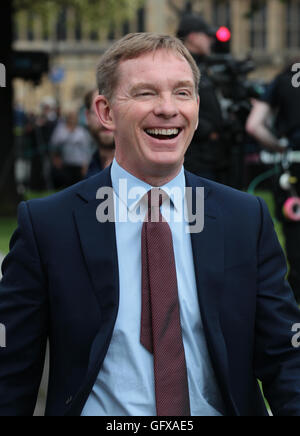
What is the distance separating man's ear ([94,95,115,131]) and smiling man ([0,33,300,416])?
13 millimetres

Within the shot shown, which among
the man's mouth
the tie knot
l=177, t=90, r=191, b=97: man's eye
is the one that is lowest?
the tie knot

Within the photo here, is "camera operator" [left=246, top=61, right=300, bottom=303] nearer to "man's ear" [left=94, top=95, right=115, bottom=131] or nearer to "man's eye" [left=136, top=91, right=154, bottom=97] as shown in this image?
"man's ear" [left=94, top=95, right=115, bottom=131]

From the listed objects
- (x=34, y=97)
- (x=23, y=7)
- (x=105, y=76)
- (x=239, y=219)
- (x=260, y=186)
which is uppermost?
(x=105, y=76)

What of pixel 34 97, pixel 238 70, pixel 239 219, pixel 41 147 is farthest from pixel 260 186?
pixel 34 97

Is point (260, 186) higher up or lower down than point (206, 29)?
lower down

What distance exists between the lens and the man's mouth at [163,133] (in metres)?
2.66

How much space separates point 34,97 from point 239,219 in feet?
197

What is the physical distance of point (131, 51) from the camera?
2.67m

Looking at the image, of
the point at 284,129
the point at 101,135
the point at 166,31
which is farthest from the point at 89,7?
the point at 166,31

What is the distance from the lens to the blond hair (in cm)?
267

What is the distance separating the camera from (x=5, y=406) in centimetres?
265

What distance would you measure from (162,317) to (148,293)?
8 cm

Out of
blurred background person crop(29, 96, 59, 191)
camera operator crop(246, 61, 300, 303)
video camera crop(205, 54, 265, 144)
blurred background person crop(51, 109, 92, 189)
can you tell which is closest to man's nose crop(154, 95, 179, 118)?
camera operator crop(246, 61, 300, 303)

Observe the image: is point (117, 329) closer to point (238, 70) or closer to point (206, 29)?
point (206, 29)
